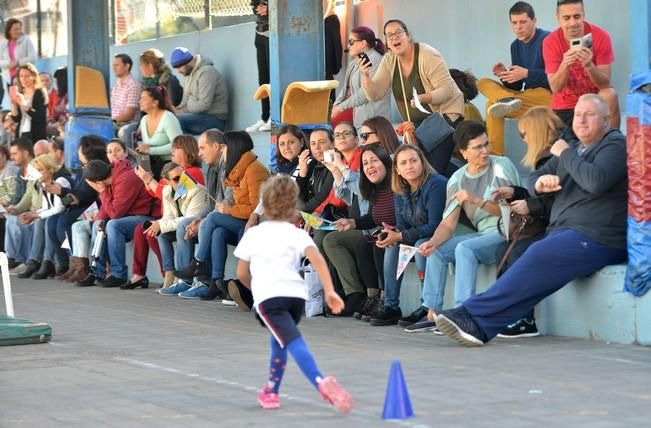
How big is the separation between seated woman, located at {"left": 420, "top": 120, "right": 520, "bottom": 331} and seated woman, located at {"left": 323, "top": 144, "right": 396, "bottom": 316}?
0.86m

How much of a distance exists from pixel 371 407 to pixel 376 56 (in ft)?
23.9

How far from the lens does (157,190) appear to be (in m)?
15.2

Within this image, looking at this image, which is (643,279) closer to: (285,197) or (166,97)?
(285,197)

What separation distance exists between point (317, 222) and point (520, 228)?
217 cm

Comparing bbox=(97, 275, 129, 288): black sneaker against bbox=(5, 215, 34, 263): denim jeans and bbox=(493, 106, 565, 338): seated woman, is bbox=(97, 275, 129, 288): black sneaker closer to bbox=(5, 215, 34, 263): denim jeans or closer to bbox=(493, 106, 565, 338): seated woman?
bbox=(5, 215, 34, 263): denim jeans

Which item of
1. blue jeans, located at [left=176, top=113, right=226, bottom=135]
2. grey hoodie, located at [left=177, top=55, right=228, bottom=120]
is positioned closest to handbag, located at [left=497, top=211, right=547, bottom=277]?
blue jeans, located at [left=176, top=113, right=226, bottom=135]

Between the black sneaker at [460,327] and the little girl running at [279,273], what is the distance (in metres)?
2.13

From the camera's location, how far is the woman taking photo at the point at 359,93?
1384 cm

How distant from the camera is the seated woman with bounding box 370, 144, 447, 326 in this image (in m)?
11.1

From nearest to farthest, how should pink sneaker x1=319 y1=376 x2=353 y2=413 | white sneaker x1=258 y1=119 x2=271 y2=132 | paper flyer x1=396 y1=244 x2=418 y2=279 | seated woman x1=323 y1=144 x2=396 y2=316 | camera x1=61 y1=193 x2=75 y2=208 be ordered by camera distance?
pink sneaker x1=319 y1=376 x2=353 y2=413, paper flyer x1=396 y1=244 x2=418 y2=279, seated woman x1=323 y1=144 x2=396 y2=316, camera x1=61 y1=193 x2=75 y2=208, white sneaker x1=258 y1=119 x2=271 y2=132

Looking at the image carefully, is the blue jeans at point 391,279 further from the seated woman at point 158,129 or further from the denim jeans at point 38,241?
the denim jeans at point 38,241

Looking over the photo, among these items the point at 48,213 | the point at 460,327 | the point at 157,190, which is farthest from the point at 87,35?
the point at 460,327

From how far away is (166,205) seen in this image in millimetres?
14883

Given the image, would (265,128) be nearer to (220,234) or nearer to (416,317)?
(220,234)
